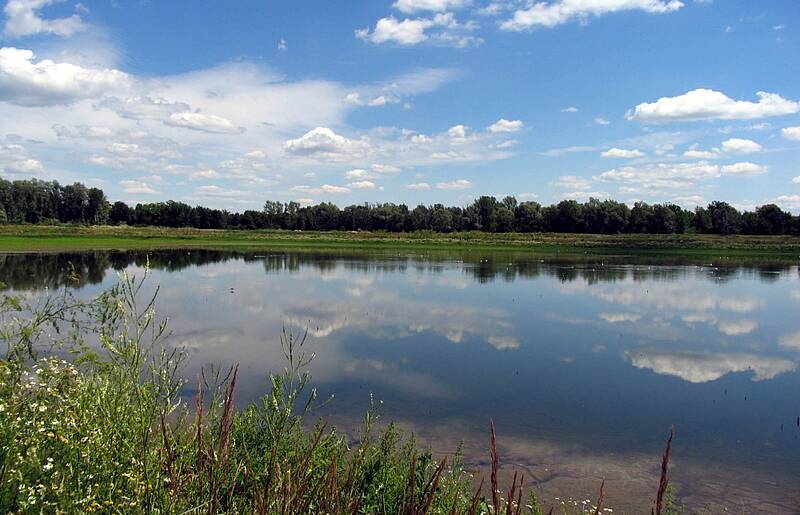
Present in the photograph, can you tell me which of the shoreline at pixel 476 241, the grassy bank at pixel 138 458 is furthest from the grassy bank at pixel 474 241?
the grassy bank at pixel 138 458

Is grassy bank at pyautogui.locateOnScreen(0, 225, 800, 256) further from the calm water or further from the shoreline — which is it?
the calm water

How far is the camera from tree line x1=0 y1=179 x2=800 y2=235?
430 ft

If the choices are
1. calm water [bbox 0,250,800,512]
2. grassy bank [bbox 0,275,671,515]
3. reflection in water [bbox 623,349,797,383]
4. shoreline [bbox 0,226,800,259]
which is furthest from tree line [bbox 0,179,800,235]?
grassy bank [bbox 0,275,671,515]

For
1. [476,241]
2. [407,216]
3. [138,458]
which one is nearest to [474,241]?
[476,241]

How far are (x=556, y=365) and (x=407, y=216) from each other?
146m

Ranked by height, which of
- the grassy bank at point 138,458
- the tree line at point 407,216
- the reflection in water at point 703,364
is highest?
the tree line at point 407,216

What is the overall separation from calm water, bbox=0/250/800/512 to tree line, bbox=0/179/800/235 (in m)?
102

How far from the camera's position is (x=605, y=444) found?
11.1 meters

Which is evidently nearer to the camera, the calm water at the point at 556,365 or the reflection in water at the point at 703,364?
the calm water at the point at 556,365

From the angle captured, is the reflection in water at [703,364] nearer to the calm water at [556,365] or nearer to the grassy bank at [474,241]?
the calm water at [556,365]

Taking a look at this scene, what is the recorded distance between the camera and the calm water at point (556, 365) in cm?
1040

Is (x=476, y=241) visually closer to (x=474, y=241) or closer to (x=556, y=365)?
(x=474, y=241)

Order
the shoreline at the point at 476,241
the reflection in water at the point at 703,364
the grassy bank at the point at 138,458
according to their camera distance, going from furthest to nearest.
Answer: the shoreline at the point at 476,241 < the reflection in water at the point at 703,364 < the grassy bank at the point at 138,458

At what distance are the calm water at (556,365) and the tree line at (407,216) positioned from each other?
10195cm
